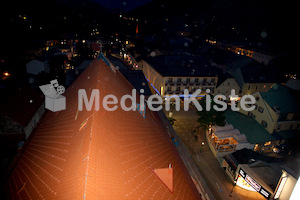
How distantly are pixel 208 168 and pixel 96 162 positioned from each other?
18.1 metres

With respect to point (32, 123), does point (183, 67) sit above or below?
above

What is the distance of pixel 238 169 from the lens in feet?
64.2

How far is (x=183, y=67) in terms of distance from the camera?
1425 inches

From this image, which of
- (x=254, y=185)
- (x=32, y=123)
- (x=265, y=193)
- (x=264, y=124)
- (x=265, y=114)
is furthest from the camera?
(x=264, y=124)

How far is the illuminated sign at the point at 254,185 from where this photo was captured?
55.3 ft

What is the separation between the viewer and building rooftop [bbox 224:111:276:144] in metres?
24.3

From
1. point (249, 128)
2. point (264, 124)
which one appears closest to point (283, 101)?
point (264, 124)

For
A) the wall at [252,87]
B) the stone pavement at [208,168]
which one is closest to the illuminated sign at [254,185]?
the stone pavement at [208,168]

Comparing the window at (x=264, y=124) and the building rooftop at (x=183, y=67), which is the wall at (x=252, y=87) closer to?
the building rooftop at (x=183, y=67)

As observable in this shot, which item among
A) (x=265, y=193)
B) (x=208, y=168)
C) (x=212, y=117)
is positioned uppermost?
(x=212, y=117)

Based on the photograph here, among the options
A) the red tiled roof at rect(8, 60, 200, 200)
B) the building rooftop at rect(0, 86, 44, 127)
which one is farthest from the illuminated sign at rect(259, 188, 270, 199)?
the building rooftop at rect(0, 86, 44, 127)

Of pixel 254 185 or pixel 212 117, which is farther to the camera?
pixel 212 117

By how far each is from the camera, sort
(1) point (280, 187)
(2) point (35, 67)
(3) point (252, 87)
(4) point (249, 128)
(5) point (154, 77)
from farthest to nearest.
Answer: (2) point (35, 67)
(5) point (154, 77)
(3) point (252, 87)
(4) point (249, 128)
(1) point (280, 187)

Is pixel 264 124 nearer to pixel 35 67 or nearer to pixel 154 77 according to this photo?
pixel 154 77
